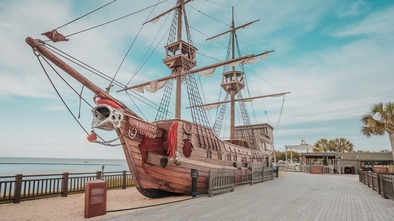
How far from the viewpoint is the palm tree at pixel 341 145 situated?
48534 mm

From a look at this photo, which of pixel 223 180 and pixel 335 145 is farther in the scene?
pixel 335 145

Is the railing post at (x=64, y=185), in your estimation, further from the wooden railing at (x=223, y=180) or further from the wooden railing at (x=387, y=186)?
the wooden railing at (x=387, y=186)

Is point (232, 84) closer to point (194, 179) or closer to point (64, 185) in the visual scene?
point (194, 179)

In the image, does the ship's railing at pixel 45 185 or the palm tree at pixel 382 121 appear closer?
the ship's railing at pixel 45 185

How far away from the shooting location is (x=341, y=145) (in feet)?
162

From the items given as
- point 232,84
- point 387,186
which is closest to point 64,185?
point 387,186

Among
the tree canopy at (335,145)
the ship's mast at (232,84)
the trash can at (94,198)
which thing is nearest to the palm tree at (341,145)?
the tree canopy at (335,145)

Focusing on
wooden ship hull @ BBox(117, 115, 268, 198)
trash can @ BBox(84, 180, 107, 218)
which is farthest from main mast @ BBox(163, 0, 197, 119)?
trash can @ BBox(84, 180, 107, 218)

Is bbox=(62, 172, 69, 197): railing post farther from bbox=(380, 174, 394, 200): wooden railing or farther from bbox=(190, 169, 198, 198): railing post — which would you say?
bbox=(380, 174, 394, 200): wooden railing

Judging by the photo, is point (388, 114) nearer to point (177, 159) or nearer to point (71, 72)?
point (177, 159)

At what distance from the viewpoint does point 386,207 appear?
7324mm

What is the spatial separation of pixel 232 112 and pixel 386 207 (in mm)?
16004

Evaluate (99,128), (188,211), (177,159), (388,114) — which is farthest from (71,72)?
(388,114)

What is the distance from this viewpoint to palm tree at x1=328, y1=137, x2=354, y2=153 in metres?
48.5
